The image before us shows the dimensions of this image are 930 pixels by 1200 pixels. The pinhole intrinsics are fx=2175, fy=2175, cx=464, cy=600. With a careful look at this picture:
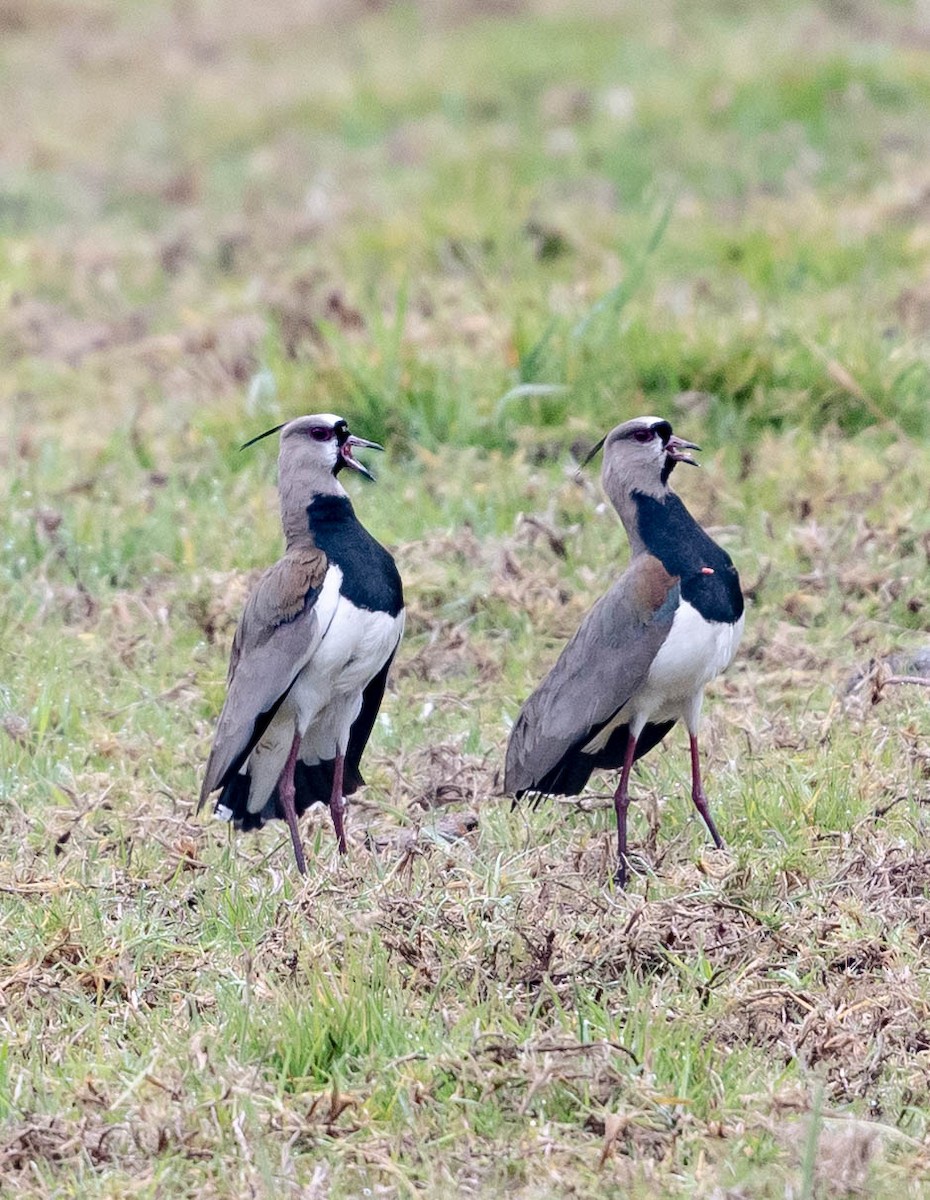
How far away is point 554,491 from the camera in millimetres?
6812

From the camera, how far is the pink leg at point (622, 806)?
459 cm

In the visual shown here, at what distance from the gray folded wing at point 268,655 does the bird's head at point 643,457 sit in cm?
71

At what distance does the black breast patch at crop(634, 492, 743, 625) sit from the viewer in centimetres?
478

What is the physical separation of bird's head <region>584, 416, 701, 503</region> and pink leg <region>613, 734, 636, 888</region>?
579 mm

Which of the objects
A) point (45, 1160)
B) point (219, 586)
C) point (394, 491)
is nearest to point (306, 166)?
point (394, 491)

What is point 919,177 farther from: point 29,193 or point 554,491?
point 29,193

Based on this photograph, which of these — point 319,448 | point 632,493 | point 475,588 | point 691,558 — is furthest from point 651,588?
point 475,588

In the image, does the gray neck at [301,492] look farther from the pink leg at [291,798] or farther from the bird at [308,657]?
the pink leg at [291,798]

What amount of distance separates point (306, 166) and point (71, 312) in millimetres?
2024

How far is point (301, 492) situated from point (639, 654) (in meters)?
0.92

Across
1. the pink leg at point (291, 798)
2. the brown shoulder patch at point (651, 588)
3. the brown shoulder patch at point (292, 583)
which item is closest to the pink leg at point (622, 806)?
the brown shoulder patch at point (651, 588)

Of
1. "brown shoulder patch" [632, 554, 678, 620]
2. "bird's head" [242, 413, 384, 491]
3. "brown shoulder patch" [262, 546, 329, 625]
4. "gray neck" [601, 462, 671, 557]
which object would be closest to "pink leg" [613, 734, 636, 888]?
"brown shoulder patch" [632, 554, 678, 620]

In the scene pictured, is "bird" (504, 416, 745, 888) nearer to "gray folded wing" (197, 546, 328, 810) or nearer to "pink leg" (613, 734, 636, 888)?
"pink leg" (613, 734, 636, 888)

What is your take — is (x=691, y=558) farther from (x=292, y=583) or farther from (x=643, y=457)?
(x=292, y=583)
